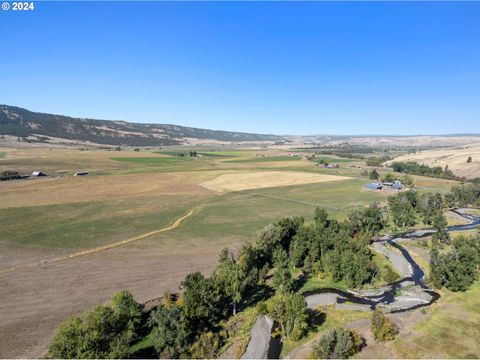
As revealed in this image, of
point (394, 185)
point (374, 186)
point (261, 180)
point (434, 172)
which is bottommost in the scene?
point (261, 180)

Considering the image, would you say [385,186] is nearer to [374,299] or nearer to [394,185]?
[394,185]

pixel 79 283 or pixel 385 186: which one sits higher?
pixel 385 186

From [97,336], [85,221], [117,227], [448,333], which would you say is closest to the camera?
[97,336]

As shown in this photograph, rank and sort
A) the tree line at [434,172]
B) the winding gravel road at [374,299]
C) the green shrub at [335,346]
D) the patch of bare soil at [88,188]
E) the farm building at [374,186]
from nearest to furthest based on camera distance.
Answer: the green shrub at [335,346]
the winding gravel road at [374,299]
the patch of bare soil at [88,188]
the farm building at [374,186]
the tree line at [434,172]

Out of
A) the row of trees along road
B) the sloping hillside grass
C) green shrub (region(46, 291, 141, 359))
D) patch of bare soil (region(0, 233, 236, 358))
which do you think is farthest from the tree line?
green shrub (region(46, 291, 141, 359))

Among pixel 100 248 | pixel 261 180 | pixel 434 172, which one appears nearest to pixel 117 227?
pixel 100 248

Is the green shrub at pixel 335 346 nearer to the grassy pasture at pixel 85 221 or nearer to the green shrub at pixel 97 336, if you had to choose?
the green shrub at pixel 97 336

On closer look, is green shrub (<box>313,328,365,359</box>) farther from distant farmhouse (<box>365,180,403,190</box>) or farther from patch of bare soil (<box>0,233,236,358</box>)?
distant farmhouse (<box>365,180,403,190</box>)

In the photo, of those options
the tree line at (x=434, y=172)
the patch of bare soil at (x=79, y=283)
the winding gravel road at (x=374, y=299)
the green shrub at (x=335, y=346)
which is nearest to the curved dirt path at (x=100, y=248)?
the patch of bare soil at (x=79, y=283)

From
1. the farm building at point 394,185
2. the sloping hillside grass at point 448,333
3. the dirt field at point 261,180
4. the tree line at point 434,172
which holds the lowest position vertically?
the sloping hillside grass at point 448,333
